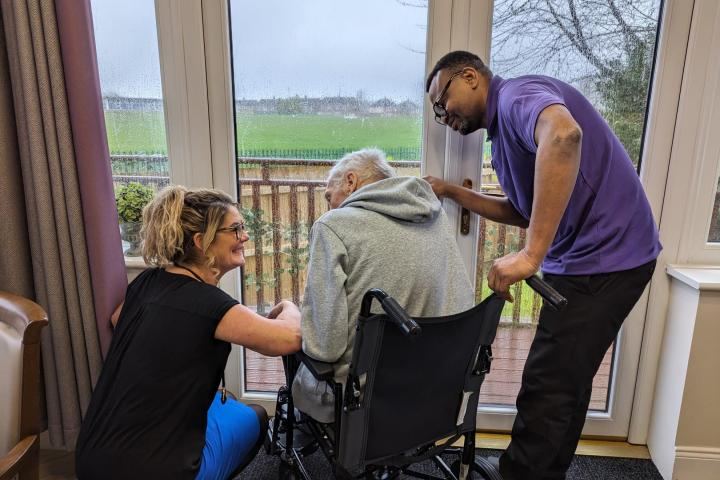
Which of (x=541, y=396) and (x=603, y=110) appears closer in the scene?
(x=541, y=396)

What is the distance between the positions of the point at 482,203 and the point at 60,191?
55.5 inches

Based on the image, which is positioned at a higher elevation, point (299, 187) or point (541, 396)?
point (299, 187)

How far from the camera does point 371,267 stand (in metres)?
1.12

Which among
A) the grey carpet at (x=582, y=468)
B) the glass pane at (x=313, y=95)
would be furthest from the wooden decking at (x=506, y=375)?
the glass pane at (x=313, y=95)

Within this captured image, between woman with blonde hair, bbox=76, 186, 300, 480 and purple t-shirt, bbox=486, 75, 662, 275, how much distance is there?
2.62ft

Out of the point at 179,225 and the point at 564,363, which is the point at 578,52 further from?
the point at 179,225

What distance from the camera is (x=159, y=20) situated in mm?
1660

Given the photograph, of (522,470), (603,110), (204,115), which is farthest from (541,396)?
(204,115)

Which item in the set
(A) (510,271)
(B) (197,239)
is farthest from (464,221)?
(B) (197,239)

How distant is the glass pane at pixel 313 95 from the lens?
1.67m

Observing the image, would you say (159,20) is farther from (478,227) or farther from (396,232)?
(478,227)

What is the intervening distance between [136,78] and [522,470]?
1.94 m

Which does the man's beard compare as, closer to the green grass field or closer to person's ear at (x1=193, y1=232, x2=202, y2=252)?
the green grass field

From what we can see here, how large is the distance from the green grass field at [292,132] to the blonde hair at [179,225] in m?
0.62
